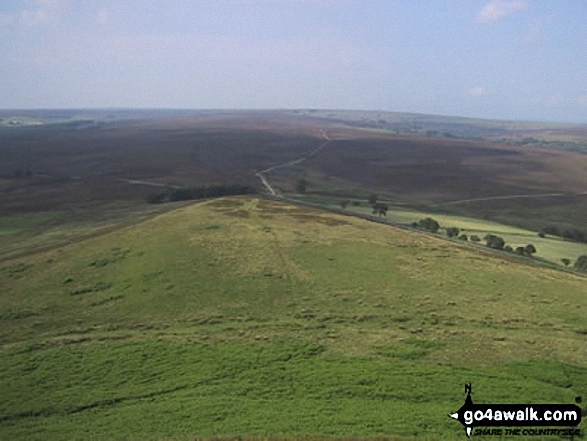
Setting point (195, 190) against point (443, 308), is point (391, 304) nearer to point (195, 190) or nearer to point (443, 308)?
point (443, 308)

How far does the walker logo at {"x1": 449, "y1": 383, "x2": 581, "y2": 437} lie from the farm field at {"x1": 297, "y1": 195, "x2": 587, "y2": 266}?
48252 millimetres

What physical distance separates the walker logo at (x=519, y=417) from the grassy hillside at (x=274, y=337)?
0.94 meters

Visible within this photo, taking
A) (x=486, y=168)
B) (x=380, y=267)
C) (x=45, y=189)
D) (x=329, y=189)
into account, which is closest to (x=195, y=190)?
(x=329, y=189)

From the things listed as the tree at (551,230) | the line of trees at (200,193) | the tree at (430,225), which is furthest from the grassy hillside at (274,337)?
the line of trees at (200,193)

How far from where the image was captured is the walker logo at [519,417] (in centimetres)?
2734

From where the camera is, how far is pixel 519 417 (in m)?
28.4

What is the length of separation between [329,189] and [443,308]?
10839cm

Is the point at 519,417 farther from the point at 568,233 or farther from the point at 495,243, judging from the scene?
the point at 568,233

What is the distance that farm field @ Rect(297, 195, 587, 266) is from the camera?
80.8 meters

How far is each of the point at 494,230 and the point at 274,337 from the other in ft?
244

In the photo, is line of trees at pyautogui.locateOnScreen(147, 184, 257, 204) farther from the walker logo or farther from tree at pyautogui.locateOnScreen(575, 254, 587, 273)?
the walker logo

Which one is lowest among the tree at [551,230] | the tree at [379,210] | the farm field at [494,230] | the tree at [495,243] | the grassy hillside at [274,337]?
the tree at [551,230]

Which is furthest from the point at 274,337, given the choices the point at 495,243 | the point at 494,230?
the point at 494,230

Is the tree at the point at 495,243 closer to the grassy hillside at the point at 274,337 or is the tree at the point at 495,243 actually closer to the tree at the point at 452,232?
the tree at the point at 452,232
